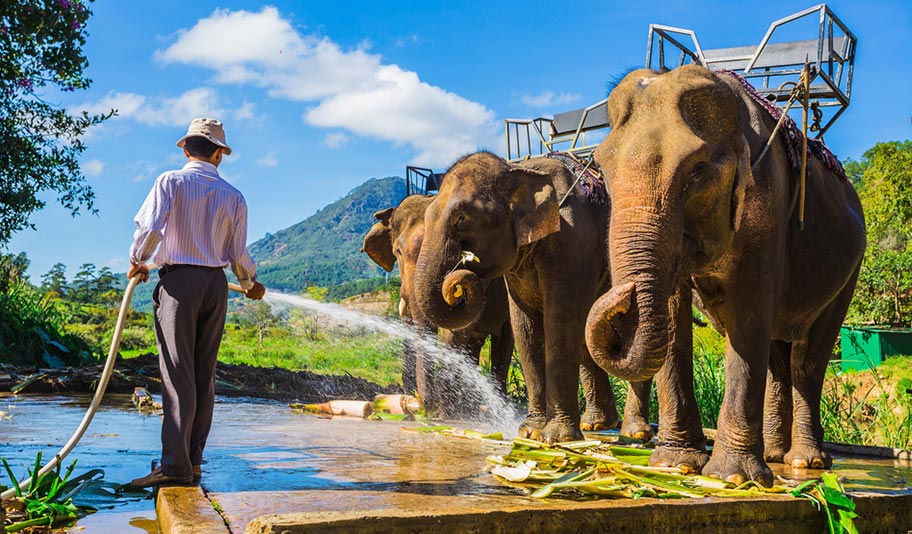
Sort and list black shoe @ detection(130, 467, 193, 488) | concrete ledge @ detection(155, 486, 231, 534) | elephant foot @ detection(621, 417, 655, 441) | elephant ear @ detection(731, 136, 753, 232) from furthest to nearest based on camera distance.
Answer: elephant foot @ detection(621, 417, 655, 441) → elephant ear @ detection(731, 136, 753, 232) → black shoe @ detection(130, 467, 193, 488) → concrete ledge @ detection(155, 486, 231, 534)

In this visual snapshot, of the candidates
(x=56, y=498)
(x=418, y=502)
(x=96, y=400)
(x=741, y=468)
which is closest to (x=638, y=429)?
(x=741, y=468)

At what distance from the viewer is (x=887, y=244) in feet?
125

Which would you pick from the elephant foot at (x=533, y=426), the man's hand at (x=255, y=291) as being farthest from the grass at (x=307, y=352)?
the man's hand at (x=255, y=291)

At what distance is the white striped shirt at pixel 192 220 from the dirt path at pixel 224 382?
852 centimetres

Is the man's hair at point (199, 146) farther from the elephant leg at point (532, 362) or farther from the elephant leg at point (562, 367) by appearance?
the elephant leg at point (532, 362)

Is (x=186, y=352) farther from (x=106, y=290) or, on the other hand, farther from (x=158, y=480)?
(x=106, y=290)

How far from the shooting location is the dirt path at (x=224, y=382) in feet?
45.0

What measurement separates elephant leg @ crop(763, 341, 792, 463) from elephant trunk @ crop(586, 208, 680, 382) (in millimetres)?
2751

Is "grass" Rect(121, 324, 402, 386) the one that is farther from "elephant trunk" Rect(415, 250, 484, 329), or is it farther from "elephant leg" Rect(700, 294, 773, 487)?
"elephant leg" Rect(700, 294, 773, 487)

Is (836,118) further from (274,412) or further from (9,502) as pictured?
(9,502)

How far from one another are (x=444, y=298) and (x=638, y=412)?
258 centimetres

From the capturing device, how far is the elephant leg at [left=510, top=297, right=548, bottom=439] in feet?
27.9

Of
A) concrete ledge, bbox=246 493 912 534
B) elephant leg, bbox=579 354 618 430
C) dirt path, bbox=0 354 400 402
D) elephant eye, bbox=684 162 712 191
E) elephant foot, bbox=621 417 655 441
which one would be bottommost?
concrete ledge, bbox=246 493 912 534

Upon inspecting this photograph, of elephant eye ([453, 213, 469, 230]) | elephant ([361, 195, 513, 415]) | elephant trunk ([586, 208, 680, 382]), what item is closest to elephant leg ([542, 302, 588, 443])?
elephant eye ([453, 213, 469, 230])
